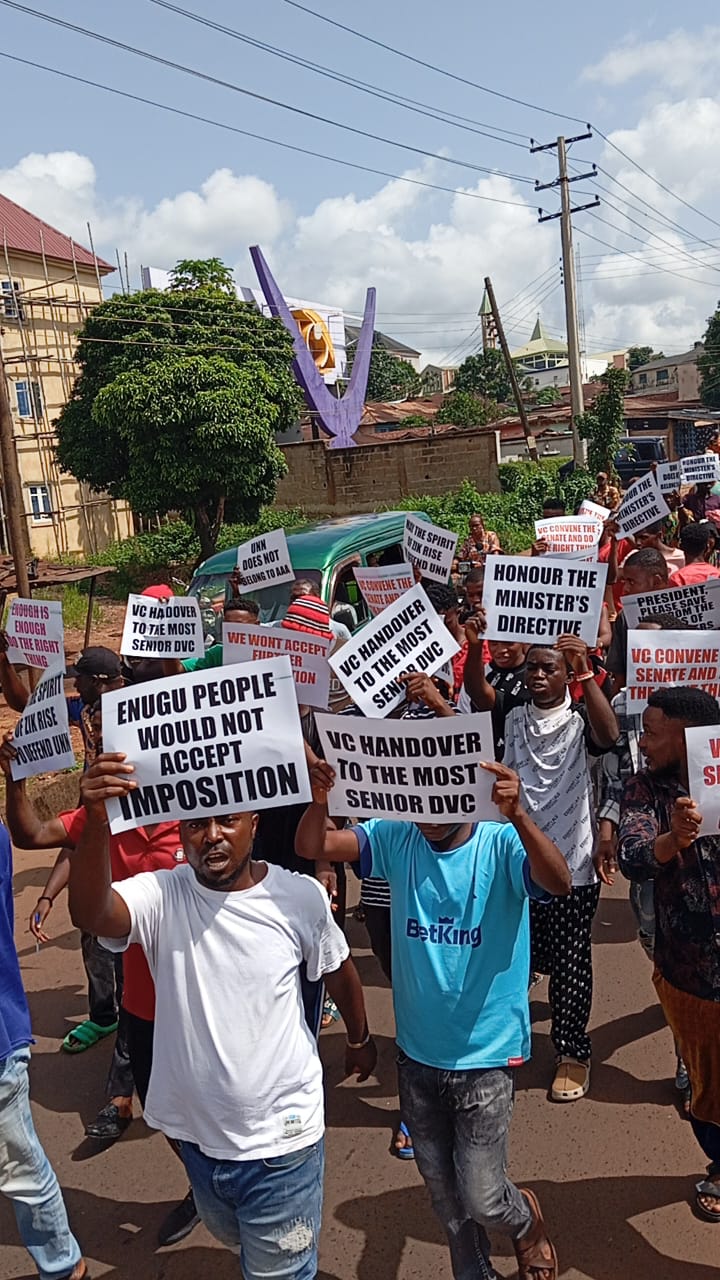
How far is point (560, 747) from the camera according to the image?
379 centimetres

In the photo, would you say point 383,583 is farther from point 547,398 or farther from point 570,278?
point 547,398

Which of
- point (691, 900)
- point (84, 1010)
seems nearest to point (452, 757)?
point (691, 900)

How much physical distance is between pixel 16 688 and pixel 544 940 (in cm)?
→ 264

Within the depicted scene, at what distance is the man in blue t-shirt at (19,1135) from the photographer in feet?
9.09

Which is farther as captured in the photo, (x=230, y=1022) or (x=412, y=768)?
(x=412, y=768)

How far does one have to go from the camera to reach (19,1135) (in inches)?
109

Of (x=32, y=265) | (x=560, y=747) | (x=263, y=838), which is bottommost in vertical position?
(x=263, y=838)

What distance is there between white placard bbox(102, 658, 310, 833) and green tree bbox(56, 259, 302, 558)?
1833cm

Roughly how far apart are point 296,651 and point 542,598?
116 cm

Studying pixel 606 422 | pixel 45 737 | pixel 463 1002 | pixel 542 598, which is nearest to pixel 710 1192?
→ pixel 463 1002

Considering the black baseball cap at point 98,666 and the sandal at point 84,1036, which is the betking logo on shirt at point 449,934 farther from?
the sandal at point 84,1036

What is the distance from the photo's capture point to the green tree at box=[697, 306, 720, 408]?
57.9 m

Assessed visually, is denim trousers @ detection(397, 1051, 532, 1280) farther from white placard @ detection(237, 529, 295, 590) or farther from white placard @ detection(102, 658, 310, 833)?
white placard @ detection(237, 529, 295, 590)

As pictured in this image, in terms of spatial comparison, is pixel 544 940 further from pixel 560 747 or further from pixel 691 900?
pixel 691 900
